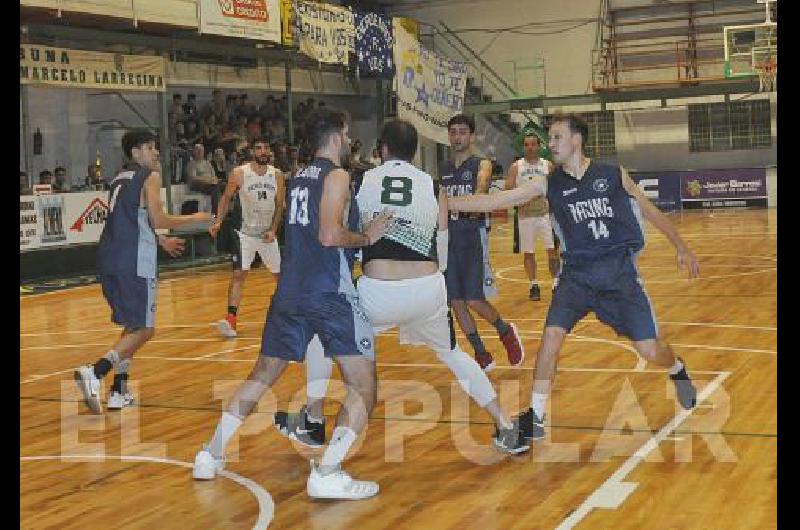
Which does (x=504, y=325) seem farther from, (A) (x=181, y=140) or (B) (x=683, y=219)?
(B) (x=683, y=219)

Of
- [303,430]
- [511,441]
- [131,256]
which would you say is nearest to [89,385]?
[131,256]

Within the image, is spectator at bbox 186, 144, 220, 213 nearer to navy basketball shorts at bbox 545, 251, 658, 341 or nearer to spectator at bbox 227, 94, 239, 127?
spectator at bbox 227, 94, 239, 127

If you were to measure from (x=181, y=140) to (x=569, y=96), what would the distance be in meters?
13.3

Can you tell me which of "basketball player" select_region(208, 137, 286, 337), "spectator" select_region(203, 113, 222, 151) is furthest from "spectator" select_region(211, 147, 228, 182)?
"basketball player" select_region(208, 137, 286, 337)

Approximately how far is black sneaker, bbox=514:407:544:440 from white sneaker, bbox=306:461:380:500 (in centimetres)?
117

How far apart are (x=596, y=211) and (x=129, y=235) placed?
Result: 353 cm

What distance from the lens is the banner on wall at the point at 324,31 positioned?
77.0ft

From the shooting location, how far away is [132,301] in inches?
310

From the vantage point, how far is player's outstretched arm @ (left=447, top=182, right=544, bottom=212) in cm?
614

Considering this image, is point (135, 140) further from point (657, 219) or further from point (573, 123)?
point (657, 219)

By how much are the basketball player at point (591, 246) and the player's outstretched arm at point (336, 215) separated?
1.14 m

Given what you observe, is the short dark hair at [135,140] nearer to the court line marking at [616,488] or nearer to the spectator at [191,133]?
the court line marking at [616,488]

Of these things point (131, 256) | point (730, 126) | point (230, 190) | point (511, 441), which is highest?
point (730, 126)
